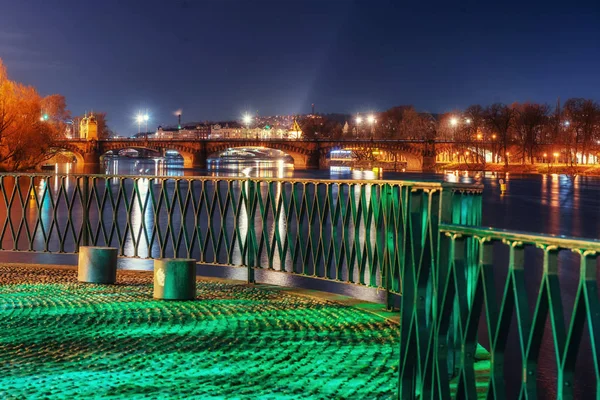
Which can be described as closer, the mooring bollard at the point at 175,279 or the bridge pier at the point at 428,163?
the mooring bollard at the point at 175,279

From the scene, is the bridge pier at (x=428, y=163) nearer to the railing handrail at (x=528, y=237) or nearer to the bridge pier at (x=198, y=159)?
the bridge pier at (x=198, y=159)

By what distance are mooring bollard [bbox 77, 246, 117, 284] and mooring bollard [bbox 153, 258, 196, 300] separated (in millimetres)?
1736

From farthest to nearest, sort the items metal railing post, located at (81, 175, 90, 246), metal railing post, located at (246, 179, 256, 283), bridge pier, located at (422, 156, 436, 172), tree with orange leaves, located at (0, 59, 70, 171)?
bridge pier, located at (422, 156, 436, 172)
tree with orange leaves, located at (0, 59, 70, 171)
metal railing post, located at (81, 175, 90, 246)
metal railing post, located at (246, 179, 256, 283)

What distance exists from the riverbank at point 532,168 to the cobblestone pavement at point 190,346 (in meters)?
130

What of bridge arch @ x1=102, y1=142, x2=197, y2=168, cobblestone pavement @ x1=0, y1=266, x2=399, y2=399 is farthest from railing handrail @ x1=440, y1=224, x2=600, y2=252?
bridge arch @ x1=102, y1=142, x2=197, y2=168

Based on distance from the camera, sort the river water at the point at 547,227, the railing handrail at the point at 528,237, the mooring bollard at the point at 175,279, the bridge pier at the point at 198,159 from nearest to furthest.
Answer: the railing handrail at the point at 528,237, the river water at the point at 547,227, the mooring bollard at the point at 175,279, the bridge pier at the point at 198,159

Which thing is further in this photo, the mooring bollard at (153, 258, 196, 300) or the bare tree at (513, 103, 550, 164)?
the bare tree at (513, 103, 550, 164)

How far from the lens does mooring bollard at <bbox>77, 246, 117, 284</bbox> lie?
475 inches

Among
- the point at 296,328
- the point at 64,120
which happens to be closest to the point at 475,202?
the point at 296,328

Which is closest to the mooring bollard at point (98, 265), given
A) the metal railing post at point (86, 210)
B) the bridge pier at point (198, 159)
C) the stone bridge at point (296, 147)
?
the metal railing post at point (86, 210)

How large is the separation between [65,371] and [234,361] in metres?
1.37

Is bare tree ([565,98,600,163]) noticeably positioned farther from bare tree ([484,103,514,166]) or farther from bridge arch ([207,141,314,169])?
bridge arch ([207,141,314,169])

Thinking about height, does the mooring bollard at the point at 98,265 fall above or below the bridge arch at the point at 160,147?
below

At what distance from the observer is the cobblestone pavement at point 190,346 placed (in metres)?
6.45
